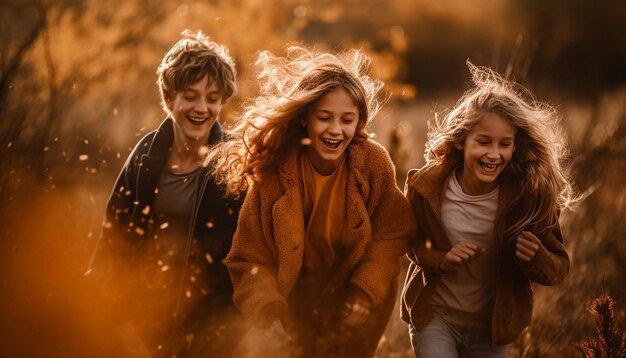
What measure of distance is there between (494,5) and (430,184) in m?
15.0

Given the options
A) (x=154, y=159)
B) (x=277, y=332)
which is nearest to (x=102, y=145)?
(x=154, y=159)

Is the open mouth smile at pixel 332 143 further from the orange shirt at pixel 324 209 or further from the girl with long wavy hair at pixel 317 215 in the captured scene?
the orange shirt at pixel 324 209

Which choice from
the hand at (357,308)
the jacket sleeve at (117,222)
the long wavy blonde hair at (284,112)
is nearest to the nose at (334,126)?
the long wavy blonde hair at (284,112)

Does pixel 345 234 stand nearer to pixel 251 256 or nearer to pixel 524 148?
pixel 251 256

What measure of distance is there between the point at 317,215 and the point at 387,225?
323mm

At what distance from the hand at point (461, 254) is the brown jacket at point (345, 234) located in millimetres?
333

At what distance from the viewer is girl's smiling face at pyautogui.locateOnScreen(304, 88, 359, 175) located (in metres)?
3.26

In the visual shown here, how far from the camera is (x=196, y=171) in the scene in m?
3.80

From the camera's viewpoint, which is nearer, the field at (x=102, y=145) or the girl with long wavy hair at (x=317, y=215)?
the girl with long wavy hair at (x=317, y=215)

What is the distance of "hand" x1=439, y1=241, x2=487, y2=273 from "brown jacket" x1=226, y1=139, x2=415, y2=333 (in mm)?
333

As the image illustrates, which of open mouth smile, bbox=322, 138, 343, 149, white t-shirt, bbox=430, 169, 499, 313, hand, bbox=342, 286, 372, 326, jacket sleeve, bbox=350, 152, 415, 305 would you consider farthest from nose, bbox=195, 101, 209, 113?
white t-shirt, bbox=430, 169, 499, 313

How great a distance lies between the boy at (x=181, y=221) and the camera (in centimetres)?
376

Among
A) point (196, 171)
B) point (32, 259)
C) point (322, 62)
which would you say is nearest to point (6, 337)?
point (32, 259)

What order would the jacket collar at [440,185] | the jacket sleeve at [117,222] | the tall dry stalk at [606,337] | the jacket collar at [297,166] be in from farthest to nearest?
the jacket sleeve at [117,222], the jacket collar at [297,166], the jacket collar at [440,185], the tall dry stalk at [606,337]
